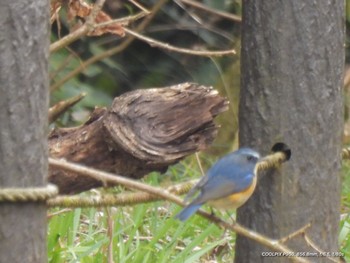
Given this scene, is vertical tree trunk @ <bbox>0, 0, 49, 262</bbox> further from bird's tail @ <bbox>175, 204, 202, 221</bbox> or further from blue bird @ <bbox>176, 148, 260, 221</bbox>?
blue bird @ <bbox>176, 148, 260, 221</bbox>

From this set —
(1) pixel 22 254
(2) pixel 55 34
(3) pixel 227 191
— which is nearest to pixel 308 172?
(3) pixel 227 191

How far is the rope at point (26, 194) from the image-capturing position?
78.8 inches

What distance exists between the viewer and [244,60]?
2949mm

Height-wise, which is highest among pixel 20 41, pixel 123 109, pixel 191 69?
pixel 20 41

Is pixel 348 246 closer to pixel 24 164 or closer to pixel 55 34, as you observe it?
pixel 55 34

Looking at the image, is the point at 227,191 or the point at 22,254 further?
the point at 227,191

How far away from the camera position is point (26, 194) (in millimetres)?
2021

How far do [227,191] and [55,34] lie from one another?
8.16 ft

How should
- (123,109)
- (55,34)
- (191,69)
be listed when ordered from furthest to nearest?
(191,69) → (55,34) → (123,109)

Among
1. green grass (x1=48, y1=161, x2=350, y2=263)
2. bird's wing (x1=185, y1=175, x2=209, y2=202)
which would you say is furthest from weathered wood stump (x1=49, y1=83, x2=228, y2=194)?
green grass (x1=48, y1=161, x2=350, y2=263)

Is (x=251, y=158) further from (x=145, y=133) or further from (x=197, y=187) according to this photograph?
(x=145, y=133)

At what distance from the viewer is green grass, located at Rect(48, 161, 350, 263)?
11.7 ft

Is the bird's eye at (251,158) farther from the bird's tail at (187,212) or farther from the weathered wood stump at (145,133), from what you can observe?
the bird's tail at (187,212)

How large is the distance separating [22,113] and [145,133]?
648 mm
